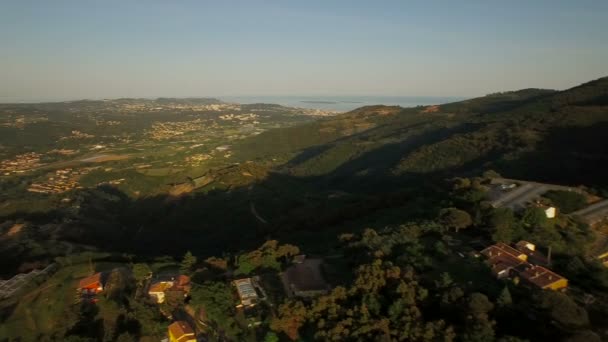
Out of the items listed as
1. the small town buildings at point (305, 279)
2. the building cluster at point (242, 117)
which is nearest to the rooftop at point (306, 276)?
the small town buildings at point (305, 279)

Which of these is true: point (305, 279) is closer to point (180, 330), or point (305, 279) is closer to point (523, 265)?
point (180, 330)

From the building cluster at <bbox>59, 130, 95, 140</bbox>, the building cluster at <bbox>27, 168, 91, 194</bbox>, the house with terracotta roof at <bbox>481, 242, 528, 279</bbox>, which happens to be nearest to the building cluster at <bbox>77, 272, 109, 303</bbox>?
the house with terracotta roof at <bbox>481, 242, 528, 279</bbox>

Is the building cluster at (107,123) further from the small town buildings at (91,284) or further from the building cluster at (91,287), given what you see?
the small town buildings at (91,284)

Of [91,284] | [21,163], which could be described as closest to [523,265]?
[91,284]

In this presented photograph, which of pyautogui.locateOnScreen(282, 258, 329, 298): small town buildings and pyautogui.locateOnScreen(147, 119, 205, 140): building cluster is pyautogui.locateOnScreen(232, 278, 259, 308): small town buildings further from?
pyautogui.locateOnScreen(147, 119, 205, 140): building cluster

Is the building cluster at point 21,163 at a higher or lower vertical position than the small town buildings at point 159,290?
lower

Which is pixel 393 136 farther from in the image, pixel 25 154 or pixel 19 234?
pixel 25 154

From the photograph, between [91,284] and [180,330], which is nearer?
[180,330]
